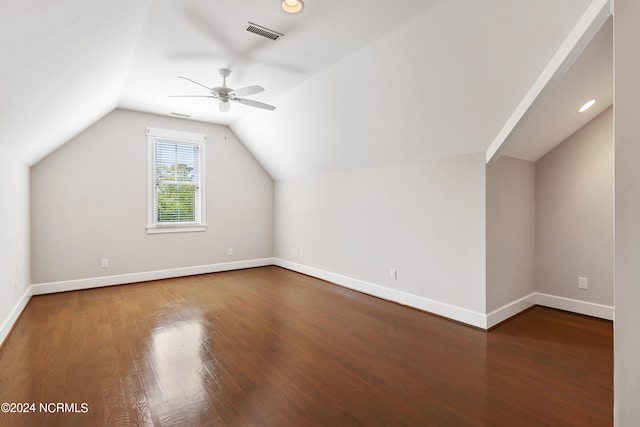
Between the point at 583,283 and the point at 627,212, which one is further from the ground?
the point at 627,212

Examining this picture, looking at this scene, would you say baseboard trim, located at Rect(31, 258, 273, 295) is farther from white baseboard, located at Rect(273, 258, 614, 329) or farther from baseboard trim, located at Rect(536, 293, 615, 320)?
baseboard trim, located at Rect(536, 293, 615, 320)

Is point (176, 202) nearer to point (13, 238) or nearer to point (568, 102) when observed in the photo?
point (13, 238)

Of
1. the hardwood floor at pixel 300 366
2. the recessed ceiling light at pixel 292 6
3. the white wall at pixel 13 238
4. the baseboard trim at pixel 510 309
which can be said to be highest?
the recessed ceiling light at pixel 292 6

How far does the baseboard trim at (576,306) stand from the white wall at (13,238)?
5830 millimetres

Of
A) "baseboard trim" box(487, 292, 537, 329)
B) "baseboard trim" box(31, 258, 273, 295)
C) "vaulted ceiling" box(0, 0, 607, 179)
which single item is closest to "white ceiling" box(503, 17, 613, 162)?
"vaulted ceiling" box(0, 0, 607, 179)

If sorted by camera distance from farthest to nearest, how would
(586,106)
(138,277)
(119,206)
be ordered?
(138,277), (119,206), (586,106)

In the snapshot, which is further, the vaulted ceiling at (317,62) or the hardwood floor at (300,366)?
the vaulted ceiling at (317,62)

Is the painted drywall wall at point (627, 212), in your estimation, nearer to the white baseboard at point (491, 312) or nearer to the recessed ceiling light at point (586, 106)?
the white baseboard at point (491, 312)

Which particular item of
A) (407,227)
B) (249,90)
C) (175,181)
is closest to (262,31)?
(249,90)

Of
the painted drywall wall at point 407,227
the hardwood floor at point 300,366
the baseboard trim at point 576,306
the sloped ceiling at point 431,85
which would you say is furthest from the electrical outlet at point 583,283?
the sloped ceiling at point 431,85

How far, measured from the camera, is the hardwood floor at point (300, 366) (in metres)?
1.87

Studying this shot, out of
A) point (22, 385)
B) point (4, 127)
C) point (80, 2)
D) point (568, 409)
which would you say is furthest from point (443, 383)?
point (4, 127)

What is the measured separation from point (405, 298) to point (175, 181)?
439 centimetres

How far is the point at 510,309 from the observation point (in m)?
3.49
